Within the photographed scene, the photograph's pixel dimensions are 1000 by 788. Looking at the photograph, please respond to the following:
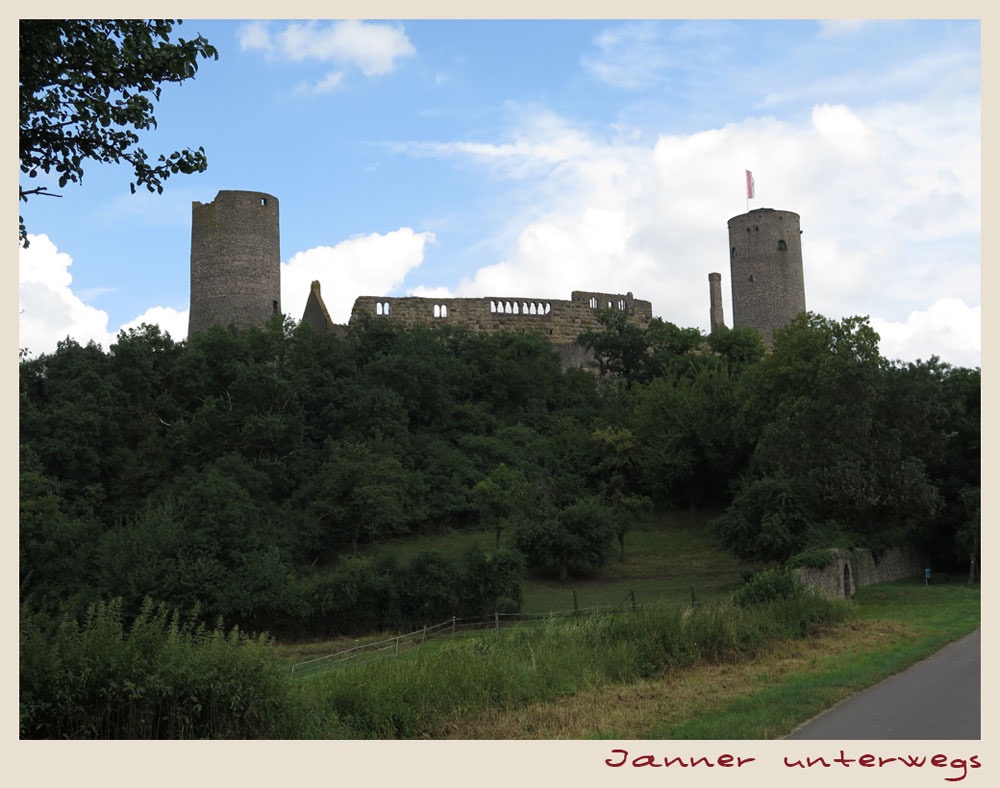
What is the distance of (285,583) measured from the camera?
27.3 metres

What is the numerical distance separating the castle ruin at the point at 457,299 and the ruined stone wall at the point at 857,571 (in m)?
19.1

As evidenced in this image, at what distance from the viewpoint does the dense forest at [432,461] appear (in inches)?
1053

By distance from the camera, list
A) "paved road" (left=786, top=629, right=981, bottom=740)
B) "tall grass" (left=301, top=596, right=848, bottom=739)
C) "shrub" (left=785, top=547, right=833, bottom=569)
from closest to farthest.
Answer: "paved road" (left=786, top=629, right=981, bottom=740), "tall grass" (left=301, top=596, right=848, bottom=739), "shrub" (left=785, top=547, right=833, bottom=569)

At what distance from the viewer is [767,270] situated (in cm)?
5588

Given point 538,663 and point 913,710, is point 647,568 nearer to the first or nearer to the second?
point 538,663

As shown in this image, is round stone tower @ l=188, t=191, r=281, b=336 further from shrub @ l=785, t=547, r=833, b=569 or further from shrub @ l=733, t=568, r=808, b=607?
shrub @ l=733, t=568, r=808, b=607

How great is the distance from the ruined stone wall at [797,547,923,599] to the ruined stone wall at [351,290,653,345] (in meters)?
20.0

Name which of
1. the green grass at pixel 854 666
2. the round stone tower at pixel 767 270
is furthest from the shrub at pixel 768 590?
the round stone tower at pixel 767 270

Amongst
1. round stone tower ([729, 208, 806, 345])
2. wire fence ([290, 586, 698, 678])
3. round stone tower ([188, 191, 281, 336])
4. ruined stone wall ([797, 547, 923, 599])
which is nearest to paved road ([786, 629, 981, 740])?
wire fence ([290, 586, 698, 678])

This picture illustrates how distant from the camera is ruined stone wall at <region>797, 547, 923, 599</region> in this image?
2304 cm

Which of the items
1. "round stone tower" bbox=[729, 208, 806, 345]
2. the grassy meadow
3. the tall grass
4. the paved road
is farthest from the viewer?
"round stone tower" bbox=[729, 208, 806, 345]

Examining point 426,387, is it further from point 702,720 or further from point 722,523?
point 702,720

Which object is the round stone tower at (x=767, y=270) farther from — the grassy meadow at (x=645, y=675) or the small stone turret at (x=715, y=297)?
the grassy meadow at (x=645, y=675)

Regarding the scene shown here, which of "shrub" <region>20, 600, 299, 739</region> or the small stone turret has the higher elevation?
the small stone turret
